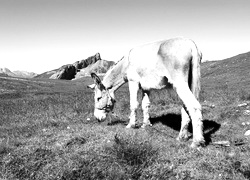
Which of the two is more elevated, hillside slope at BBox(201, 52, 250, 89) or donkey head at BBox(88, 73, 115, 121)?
hillside slope at BBox(201, 52, 250, 89)

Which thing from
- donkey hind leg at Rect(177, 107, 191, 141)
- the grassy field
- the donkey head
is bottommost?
the grassy field

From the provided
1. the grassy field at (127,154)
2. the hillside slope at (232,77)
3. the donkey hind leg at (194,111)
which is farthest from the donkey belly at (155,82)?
the hillside slope at (232,77)

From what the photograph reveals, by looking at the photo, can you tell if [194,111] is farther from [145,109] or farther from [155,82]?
[145,109]

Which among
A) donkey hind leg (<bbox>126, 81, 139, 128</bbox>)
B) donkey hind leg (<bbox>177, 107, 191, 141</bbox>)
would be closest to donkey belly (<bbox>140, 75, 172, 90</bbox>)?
donkey hind leg (<bbox>126, 81, 139, 128</bbox>)

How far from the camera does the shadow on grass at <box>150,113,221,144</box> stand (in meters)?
9.44

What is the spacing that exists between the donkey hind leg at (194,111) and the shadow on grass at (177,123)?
988mm

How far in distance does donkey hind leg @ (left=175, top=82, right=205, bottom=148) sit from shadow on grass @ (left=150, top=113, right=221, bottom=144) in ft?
3.24

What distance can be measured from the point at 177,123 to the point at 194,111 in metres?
4.13

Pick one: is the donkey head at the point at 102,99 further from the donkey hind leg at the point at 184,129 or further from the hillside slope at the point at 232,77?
the hillside slope at the point at 232,77

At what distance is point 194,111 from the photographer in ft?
24.3

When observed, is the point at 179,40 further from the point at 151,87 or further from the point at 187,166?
the point at 187,166

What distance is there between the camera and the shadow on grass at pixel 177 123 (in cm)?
944

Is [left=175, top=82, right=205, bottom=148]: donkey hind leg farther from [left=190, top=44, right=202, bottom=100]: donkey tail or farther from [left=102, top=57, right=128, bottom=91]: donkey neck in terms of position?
[left=102, top=57, right=128, bottom=91]: donkey neck

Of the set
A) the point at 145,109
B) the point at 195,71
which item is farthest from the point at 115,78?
the point at 195,71
